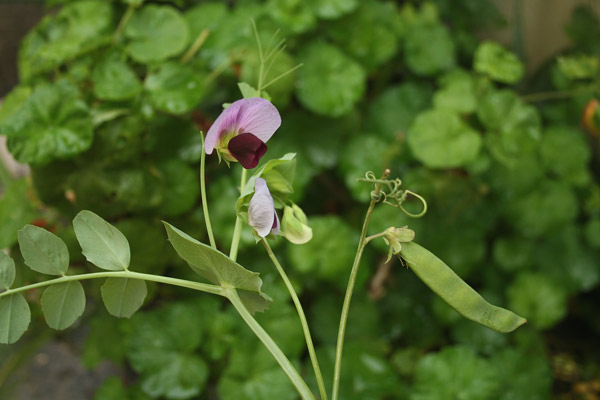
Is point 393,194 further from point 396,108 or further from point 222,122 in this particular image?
point 396,108

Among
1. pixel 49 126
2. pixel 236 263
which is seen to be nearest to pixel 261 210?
pixel 236 263

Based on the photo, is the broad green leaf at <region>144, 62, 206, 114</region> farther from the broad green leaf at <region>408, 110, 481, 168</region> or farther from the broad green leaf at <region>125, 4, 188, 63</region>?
the broad green leaf at <region>408, 110, 481, 168</region>

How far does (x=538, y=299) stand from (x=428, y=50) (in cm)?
52

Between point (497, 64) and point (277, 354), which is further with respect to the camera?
point (497, 64)

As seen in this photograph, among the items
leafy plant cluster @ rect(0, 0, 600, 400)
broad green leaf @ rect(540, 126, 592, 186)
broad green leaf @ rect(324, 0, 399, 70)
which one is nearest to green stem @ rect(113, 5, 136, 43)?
leafy plant cluster @ rect(0, 0, 600, 400)

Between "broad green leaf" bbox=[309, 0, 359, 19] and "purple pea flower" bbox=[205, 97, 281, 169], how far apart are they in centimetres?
74

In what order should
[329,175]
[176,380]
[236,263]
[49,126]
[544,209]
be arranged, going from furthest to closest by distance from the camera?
[329,175], [544,209], [176,380], [49,126], [236,263]

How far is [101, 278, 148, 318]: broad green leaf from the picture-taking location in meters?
0.34

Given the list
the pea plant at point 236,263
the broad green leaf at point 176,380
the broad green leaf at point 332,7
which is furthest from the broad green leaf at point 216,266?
the broad green leaf at point 332,7

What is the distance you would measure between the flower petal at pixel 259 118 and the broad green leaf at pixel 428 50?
0.90 meters

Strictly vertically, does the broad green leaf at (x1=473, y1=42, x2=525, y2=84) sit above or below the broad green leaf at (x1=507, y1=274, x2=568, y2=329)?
above

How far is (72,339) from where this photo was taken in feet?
3.92

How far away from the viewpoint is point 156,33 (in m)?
0.93

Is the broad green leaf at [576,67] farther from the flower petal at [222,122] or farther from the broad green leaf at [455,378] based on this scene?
the flower petal at [222,122]
